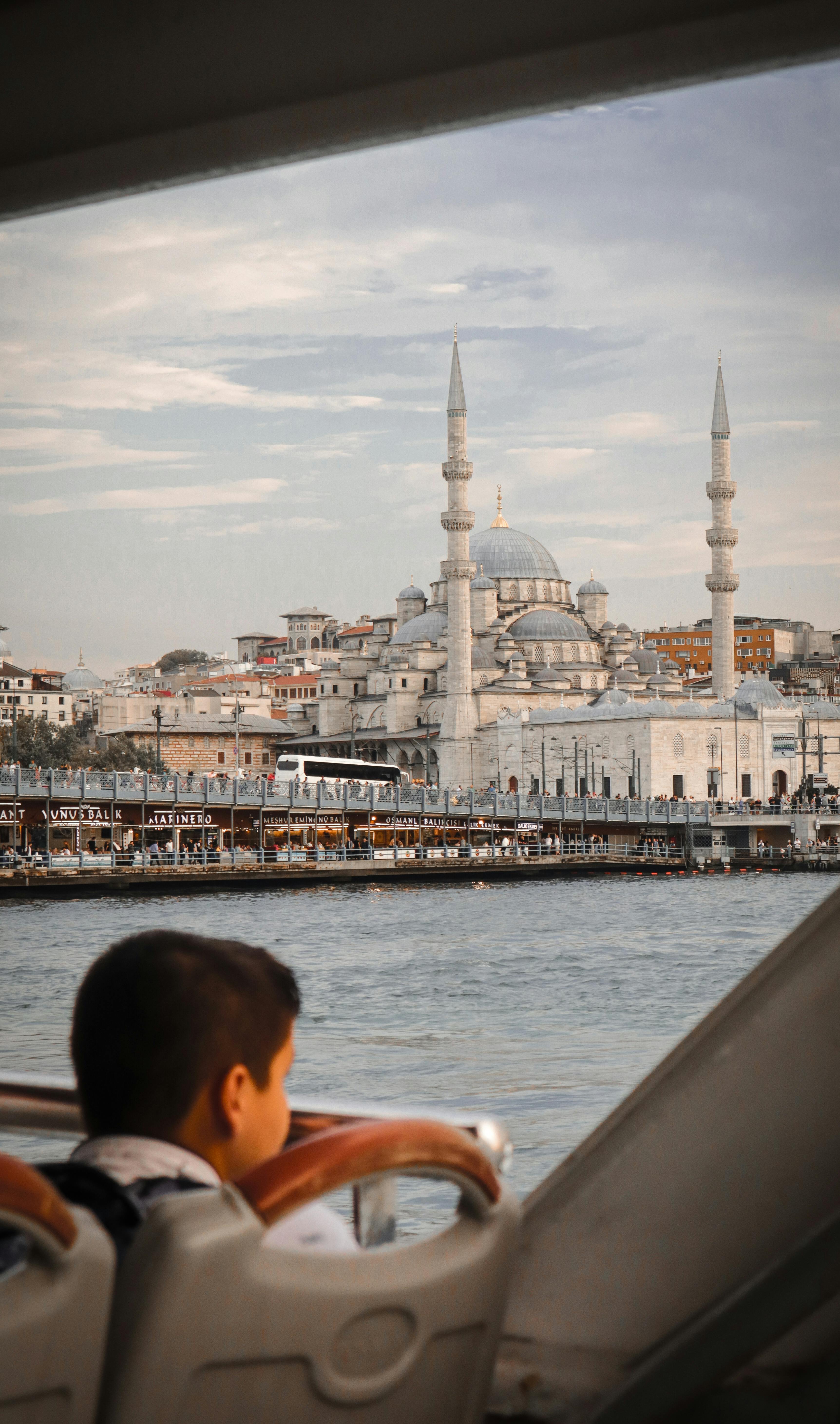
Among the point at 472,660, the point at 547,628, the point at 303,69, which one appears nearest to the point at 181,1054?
the point at 303,69

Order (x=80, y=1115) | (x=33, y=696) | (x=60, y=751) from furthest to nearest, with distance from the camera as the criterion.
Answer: (x=33, y=696)
(x=60, y=751)
(x=80, y=1115)

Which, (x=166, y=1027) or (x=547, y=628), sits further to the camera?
(x=547, y=628)

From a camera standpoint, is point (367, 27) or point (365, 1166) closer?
point (365, 1166)

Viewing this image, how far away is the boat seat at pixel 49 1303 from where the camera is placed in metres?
0.61

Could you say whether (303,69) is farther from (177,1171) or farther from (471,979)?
(471,979)

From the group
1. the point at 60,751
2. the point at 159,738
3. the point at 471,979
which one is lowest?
the point at 471,979

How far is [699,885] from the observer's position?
2333cm

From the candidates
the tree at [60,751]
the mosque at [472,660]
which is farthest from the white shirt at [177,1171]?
the mosque at [472,660]

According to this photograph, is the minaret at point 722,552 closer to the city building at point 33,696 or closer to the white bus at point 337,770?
the white bus at point 337,770

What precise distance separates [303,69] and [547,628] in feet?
121

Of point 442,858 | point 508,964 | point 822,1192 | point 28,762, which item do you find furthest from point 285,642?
point 822,1192

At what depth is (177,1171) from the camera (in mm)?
726

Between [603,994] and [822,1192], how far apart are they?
10.5 meters

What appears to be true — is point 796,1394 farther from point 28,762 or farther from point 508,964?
point 28,762
